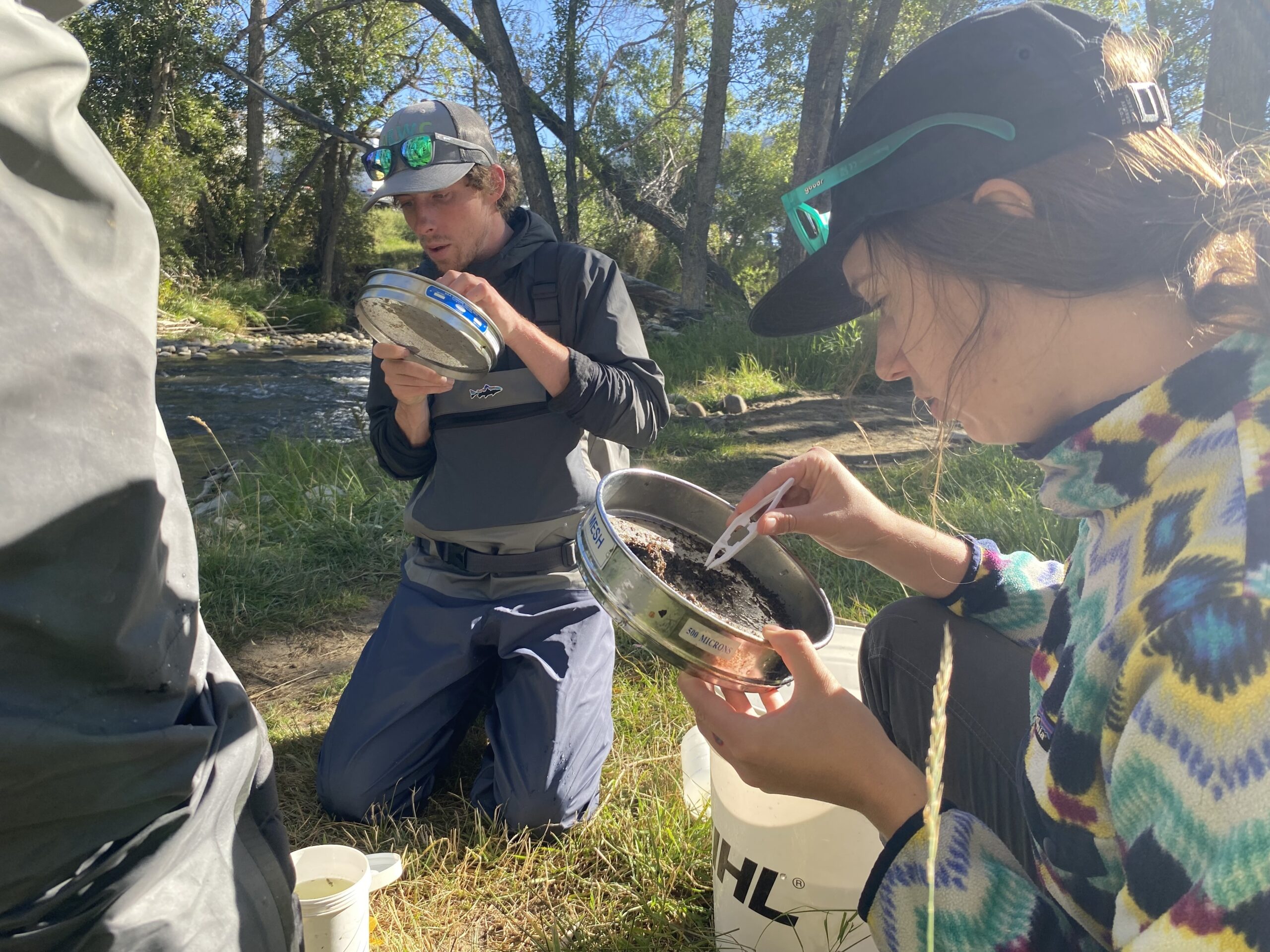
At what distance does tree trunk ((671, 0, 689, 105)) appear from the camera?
55.1ft

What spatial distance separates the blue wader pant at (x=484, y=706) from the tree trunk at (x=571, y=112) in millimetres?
10736

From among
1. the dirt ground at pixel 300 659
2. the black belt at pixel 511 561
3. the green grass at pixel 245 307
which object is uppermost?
the green grass at pixel 245 307

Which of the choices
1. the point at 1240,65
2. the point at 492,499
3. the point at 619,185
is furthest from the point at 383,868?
the point at 619,185

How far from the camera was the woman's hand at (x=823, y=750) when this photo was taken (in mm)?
1273

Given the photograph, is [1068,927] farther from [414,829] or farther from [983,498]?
[983,498]

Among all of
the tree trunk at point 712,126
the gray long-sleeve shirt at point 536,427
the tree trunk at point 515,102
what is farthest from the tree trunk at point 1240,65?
the tree trunk at point 712,126

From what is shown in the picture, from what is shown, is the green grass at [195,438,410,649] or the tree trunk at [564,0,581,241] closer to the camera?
the green grass at [195,438,410,649]

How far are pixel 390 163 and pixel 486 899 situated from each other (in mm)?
2279

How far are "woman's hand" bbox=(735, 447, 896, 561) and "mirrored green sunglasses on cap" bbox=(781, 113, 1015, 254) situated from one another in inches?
19.1

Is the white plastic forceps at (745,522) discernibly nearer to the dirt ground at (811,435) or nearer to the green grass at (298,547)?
the green grass at (298,547)

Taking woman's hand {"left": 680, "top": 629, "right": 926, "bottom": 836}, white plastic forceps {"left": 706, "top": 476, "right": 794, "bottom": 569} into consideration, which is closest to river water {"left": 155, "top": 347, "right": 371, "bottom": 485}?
white plastic forceps {"left": 706, "top": 476, "right": 794, "bottom": 569}

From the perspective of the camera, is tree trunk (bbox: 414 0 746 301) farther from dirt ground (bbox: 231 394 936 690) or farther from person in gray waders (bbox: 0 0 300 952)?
person in gray waders (bbox: 0 0 300 952)

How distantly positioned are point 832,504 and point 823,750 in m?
0.65

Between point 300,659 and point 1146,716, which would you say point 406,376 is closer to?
point 300,659
